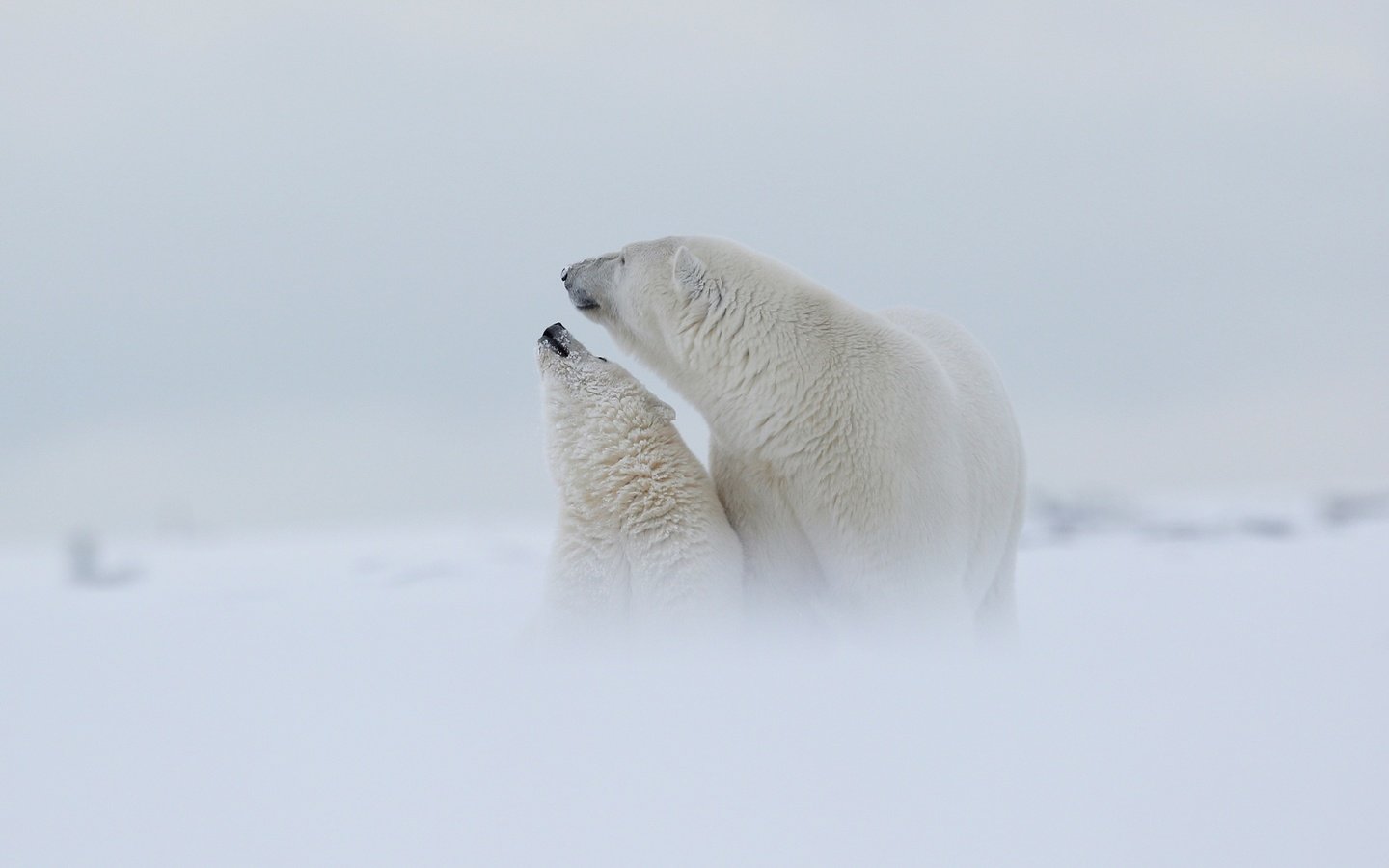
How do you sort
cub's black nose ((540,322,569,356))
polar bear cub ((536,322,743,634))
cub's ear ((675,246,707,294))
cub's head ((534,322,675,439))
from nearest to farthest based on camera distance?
polar bear cub ((536,322,743,634)), cub's head ((534,322,675,439)), cub's black nose ((540,322,569,356)), cub's ear ((675,246,707,294))

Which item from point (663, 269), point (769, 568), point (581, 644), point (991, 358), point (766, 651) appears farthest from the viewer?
point (991, 358)

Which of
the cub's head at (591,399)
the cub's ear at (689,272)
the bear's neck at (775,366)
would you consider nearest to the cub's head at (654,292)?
the cub's ear at (689,272)

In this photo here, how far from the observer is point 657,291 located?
528 centimetres

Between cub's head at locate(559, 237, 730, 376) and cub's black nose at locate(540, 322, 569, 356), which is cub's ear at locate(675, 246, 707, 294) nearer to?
cub's head at locate(559, 237, 730, 376)

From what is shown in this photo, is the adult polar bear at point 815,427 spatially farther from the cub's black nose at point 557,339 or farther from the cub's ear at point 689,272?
the cub's black nose at point 557,339

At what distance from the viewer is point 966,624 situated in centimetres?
502

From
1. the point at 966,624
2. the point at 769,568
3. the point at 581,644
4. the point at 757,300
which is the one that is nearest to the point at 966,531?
the point at 966,624

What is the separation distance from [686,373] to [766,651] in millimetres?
1437

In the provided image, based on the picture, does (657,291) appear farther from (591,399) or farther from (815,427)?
(815,427)

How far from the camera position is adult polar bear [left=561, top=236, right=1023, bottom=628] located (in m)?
4.92

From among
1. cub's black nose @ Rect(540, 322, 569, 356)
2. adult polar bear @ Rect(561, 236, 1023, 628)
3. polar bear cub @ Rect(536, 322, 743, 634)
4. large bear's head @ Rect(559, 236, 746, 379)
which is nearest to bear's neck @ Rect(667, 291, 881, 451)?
adult polar bear @ Rect(561, 236, 1023, 628)

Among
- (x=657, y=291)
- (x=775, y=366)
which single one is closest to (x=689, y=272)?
(x=657, y=291)

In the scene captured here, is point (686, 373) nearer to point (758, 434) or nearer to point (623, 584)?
point (758, 434)

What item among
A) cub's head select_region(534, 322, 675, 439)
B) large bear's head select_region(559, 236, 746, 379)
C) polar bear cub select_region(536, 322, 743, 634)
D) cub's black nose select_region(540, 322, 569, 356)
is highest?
large bear's head select_region(559, 236, 746, 379)
